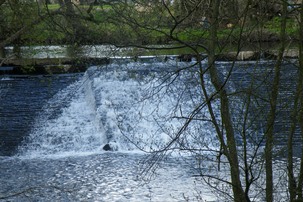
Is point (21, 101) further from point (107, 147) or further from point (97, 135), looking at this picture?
point (107, 147)

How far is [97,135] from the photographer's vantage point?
1248cm

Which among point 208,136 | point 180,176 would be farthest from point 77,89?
point 180,176

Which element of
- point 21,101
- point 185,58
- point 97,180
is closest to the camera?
point 97,180

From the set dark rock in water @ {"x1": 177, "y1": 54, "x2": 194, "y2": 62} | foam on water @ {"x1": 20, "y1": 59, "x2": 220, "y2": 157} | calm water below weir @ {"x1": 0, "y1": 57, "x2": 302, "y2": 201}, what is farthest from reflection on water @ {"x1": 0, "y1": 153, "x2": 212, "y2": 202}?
dark rock in water @ {"x1": 177, "y1": 54, "x2": 194, "y2": 62}

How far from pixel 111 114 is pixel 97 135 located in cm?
82

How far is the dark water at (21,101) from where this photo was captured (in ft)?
41.1

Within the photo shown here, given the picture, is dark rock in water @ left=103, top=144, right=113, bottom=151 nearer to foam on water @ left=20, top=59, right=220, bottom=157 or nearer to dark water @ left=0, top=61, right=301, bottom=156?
foam on water @ left=20, top=59, right=220, bottom=157

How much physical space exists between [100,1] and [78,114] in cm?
563

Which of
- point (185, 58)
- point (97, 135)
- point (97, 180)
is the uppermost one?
point (185, 58)

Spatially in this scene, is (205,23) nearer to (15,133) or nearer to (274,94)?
(274,94)

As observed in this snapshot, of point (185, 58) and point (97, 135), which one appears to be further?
point (185, 58)

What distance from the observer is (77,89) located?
14.7 meters

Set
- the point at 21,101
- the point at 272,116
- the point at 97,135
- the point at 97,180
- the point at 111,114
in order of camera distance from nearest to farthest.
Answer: the point at 272,116 → the point at 97,180 → the point at 97,135 → the point at 111,114 → the point at 21,101

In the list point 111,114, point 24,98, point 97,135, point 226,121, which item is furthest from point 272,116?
point 24,98
